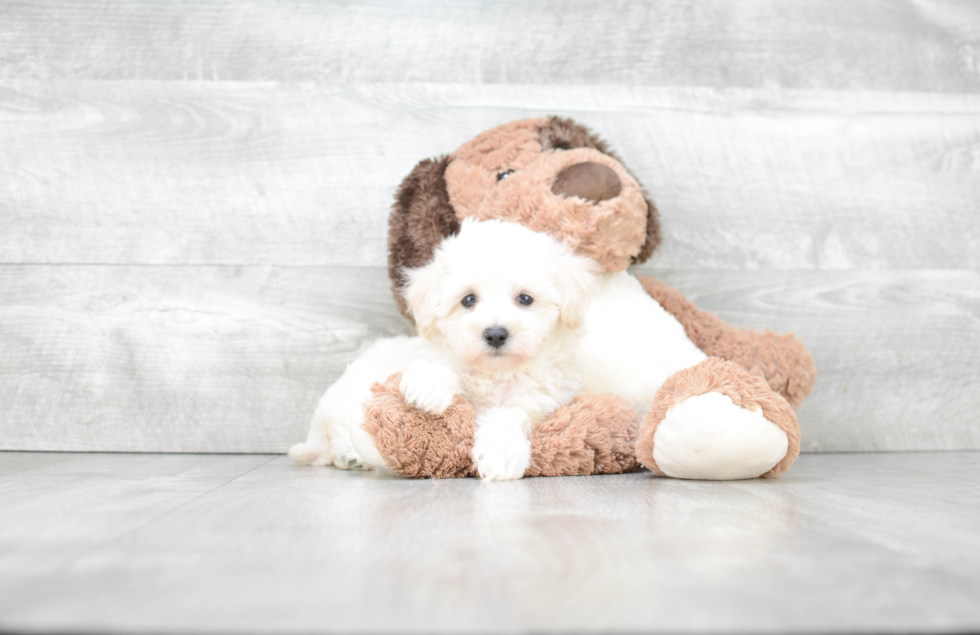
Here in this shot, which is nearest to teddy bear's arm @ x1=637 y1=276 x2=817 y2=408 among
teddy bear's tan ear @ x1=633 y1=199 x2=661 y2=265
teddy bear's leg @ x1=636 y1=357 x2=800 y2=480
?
teddy bear's tan ear @ x1=633 y1=199 x2=661 y2=265

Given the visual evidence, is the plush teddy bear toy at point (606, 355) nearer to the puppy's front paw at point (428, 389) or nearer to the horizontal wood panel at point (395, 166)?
the puppy's front paw at point (428, 389)

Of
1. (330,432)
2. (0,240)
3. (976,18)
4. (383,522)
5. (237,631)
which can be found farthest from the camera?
(976,18)

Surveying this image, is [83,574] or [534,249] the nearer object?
[83,574]

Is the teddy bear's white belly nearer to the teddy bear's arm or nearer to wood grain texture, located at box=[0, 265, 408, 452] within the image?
the teddy bear's arm

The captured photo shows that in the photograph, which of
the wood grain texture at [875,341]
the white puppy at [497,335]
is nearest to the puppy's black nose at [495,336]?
the white puppy at [497,335]

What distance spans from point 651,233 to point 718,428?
54 centimetres

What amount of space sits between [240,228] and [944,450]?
1.81 meters

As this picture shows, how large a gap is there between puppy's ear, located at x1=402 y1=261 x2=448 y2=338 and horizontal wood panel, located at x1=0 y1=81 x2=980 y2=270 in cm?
45

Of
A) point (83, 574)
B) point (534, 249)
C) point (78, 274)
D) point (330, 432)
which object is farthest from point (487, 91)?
point (83, 574)

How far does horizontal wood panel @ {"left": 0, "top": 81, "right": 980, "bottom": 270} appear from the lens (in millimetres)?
1677

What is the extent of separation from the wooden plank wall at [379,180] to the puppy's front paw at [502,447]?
58 centimetres

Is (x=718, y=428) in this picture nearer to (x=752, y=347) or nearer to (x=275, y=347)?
(x=752, y=347)

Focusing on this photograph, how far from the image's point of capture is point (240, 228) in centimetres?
169

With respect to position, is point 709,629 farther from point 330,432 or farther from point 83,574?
point 330,432
